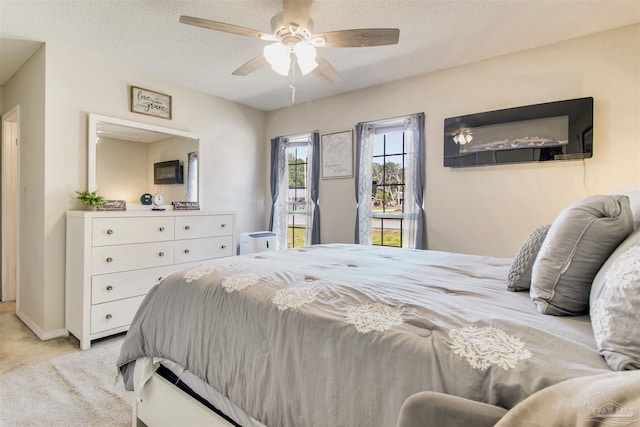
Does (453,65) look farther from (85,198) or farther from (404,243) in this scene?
(85,198)

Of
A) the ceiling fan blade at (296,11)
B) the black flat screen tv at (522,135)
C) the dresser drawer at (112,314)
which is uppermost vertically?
the ceiling fan blade at (296,11)

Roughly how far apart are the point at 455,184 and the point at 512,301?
216 cm

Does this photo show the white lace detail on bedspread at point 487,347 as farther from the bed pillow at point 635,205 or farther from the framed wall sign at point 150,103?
the framed wall sign at point 150,103

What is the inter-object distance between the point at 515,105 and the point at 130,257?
3672 mm

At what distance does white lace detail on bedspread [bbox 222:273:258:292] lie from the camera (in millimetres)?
1265

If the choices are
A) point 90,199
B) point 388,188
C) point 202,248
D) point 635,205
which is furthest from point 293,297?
point 388,188

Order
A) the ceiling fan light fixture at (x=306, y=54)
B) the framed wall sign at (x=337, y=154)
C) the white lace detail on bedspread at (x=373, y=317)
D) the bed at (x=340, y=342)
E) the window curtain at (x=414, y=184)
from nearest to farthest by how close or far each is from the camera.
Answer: the bed at (x=340, y=342) < the white lace detail on bedspread at (x=373, y=317) < the ceiling fan light fixture at (x=306, y=54) < the window curtain at (x=414, y=184) < the framed wall sign at (x=337, y=154)

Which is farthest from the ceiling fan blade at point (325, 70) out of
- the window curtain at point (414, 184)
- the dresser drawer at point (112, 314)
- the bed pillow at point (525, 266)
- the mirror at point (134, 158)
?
the dresser drawer at point (112, 314)

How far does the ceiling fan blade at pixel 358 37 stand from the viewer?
180 centimetres

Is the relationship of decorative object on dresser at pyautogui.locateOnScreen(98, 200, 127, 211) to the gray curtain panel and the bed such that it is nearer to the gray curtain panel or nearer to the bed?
the bed

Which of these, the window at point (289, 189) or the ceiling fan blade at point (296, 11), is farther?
the window at point (289, 189)

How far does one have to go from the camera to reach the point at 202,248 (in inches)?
126

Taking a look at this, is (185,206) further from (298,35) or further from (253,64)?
(298,35)

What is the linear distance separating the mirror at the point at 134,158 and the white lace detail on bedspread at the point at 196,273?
2.03 m
